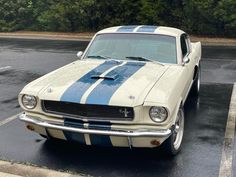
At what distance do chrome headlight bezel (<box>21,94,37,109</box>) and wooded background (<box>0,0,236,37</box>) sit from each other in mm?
12015

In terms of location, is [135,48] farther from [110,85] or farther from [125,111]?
[125,111]

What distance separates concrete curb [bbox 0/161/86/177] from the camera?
4.62m

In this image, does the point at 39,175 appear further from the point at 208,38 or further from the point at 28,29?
the point at 28,29

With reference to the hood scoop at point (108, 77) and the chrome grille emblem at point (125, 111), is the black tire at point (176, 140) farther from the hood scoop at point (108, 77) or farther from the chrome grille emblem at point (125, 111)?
the hood scoop at point (108, 77)

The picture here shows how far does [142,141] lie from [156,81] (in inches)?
35.6

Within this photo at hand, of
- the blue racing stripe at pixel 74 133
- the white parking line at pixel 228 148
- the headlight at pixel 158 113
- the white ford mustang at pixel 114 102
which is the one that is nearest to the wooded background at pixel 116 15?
the white parking line at pixel 228 148

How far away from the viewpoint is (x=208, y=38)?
53.5 ft

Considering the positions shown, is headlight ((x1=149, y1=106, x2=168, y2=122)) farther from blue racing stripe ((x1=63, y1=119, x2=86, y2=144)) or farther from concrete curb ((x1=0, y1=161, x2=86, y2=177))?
concrete curb ((x1=0, y1=161, x2=86, y2=177))

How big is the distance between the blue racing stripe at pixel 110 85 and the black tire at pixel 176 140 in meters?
0.90

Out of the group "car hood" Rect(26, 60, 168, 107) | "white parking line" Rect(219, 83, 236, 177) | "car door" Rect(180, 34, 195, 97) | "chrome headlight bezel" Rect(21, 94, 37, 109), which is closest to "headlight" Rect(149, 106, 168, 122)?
"car hood" Rect(26, 60, 168, 107)

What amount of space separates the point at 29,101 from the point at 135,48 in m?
Result: 2.02

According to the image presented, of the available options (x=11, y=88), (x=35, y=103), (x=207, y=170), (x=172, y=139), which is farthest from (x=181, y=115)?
(x=11, y=88)

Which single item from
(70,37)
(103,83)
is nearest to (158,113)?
(103,83)

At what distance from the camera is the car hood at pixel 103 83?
4578 millimetres
